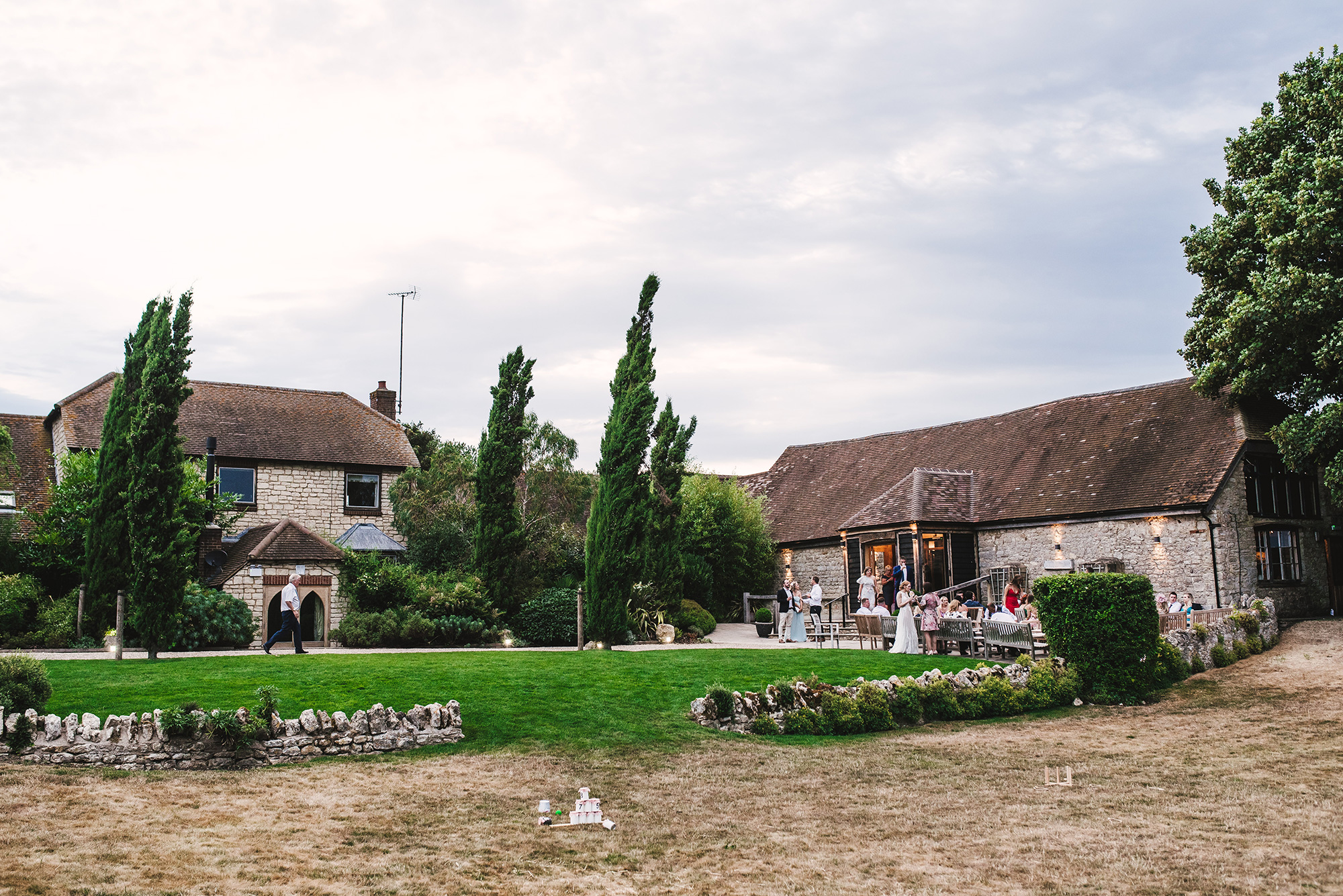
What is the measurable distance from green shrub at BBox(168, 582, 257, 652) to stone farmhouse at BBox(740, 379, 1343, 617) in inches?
651

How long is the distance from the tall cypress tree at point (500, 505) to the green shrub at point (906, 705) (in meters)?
11.9

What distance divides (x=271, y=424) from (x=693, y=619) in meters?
14.9

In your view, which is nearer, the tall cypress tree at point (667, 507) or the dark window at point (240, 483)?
the tall cypress tree at point (667, 507)


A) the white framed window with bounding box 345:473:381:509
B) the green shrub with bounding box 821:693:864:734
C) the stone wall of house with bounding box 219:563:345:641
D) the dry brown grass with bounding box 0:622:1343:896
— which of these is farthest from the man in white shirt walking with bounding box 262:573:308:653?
the white framed window with bounding box 345:473:381:509

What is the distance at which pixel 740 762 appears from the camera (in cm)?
1173

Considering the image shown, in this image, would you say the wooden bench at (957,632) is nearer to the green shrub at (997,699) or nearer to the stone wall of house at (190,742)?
the green shrub at (997,699)

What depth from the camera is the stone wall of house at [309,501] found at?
29.4 metres

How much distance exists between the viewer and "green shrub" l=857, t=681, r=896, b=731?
559 inches

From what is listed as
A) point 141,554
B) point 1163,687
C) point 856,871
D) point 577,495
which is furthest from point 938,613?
point 577,495

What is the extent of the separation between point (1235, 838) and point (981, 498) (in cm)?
2097

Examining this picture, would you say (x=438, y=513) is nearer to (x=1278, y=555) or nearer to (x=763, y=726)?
(x=763, y=726)

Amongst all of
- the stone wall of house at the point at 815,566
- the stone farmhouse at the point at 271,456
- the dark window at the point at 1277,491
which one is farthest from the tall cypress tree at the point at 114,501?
the dark window at the point at 1277,491

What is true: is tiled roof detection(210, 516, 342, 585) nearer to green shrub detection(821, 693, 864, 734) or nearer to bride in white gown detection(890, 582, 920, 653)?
bride in white gown detection(890, 582, 920, 653)

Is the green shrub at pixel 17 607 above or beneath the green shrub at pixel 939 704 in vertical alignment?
above
